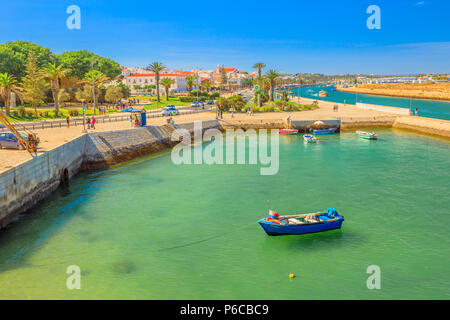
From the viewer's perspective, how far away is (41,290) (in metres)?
16.0

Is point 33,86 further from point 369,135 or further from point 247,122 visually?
point 369,135

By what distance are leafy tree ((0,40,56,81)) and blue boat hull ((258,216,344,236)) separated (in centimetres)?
6565

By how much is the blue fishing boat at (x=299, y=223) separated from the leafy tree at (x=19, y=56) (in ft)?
215

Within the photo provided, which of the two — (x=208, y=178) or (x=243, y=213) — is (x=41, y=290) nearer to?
(x=243, y=213)

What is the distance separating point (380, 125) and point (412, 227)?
4763 centimetres

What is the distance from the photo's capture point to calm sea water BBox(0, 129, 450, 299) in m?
16.3

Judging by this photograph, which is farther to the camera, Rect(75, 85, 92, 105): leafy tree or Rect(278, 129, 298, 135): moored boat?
Rect(75, 85, 92, 105): leafy tree

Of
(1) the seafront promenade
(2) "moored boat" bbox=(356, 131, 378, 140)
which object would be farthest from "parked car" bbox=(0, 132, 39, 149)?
(2) "moored boat" bbox=(356, 131, 378, 140)

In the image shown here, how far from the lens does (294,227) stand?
2109 cm

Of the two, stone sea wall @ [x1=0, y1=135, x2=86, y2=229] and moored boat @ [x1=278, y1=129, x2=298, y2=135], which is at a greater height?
moored boat @ [x1=278, y1=129, x2=298, y2=135]

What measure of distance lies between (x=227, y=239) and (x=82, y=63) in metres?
76.2

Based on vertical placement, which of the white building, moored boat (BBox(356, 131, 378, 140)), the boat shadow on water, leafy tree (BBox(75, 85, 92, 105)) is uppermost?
the white building

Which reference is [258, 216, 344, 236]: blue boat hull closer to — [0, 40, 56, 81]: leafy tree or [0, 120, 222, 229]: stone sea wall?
[0, 120, 222, 229]: stone sea wall

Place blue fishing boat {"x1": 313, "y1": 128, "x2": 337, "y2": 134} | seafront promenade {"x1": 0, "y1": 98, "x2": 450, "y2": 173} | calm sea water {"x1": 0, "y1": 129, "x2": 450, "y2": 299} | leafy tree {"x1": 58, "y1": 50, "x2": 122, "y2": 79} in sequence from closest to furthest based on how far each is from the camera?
calm sea water {"x1": 0, "y1": 129, "x2": 450, "y2": 299}, seafront promenade {"x1": 0, "y1": 98, "x2": 450, "y2": 173}, blue fishing boat {"x1": 313, "y1": 128, "x2": 337, "y2": 134}, leafy tree {"x1": 58, "y1": 50, "x2": 122, "y2": 79}
